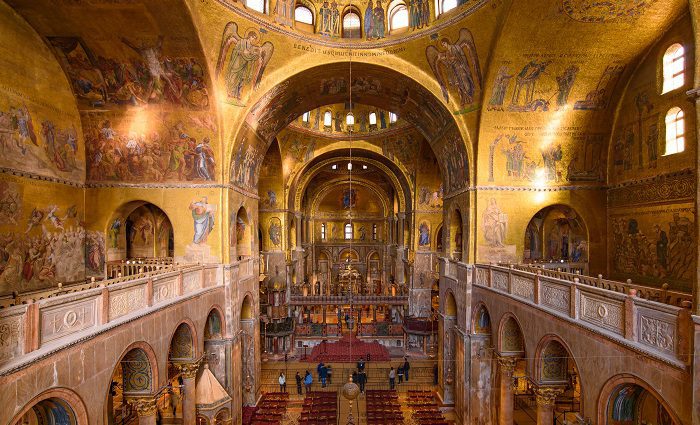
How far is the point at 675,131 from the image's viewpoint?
12531 millimetres

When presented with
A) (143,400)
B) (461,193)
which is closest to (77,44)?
(143,400)

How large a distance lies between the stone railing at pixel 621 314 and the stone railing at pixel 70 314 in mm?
9855

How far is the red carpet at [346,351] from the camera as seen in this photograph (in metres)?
24.9

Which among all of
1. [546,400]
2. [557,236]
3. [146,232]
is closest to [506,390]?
[546,400]

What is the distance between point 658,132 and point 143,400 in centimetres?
1692

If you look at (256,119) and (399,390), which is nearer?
(256,119)

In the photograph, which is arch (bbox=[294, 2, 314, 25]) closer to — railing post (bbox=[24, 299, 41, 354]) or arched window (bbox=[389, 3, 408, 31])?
arched window (bbox=[389, 3, 408, 31])

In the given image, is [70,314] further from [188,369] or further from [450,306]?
[450,306]

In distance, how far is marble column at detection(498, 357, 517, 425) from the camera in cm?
1359

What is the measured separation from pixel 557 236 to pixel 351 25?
13.6m

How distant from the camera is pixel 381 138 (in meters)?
29.7

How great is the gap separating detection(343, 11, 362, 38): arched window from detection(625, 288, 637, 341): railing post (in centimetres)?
1403

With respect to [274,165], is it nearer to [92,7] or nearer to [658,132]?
[92,7]

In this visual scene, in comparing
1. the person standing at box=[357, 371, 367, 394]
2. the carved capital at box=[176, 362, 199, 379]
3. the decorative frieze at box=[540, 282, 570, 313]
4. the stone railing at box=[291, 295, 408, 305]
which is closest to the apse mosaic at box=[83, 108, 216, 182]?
the carved capital at box=[176, 362, 199, 379]
